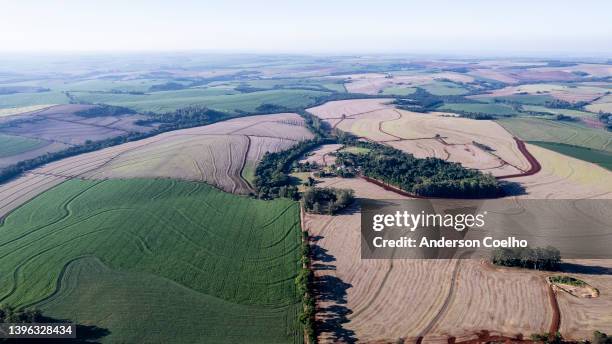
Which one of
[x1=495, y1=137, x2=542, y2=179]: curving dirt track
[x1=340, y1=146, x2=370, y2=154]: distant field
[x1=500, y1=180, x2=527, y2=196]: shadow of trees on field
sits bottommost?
[x1=500, y1=180, x2=527, y2=196]: shadow of trees on field

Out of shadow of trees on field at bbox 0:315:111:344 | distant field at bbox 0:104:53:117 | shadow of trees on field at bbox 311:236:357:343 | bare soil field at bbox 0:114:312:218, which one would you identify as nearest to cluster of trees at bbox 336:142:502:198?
bare soil field at bbox 0:114:312:218

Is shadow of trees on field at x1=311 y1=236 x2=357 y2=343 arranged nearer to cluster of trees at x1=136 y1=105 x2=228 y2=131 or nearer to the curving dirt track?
the curving dirt track


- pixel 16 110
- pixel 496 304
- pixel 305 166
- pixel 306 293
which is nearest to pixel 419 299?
pixel 496 304

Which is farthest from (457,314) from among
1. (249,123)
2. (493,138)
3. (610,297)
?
(249,123)

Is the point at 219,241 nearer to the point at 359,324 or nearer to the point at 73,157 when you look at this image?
the point at 359,324

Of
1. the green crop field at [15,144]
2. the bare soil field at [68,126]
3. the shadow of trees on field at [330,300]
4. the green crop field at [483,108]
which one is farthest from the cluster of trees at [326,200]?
the green crop field at [483,108]
